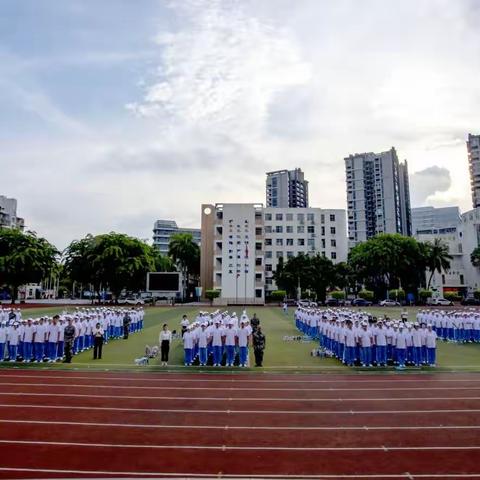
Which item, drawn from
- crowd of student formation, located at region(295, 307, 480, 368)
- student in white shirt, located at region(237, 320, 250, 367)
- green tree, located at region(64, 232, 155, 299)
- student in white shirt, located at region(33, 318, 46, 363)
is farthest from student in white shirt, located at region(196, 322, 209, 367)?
green tree, located at region(64, 232, 155, 299)

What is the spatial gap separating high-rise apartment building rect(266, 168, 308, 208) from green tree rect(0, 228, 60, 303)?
90.0 metres

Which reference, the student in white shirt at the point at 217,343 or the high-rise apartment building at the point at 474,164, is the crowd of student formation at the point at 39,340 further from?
the high-rise apartment building at the point at 474,164

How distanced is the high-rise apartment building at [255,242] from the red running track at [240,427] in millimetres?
51761

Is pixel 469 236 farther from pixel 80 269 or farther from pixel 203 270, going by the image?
pixel 80 269

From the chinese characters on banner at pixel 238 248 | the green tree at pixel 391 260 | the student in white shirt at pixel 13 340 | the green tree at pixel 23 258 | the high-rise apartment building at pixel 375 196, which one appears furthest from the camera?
the high-rise apartment building at pixel 375 196

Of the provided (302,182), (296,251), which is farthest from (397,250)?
(302,182)

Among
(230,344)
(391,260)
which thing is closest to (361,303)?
(391,260)

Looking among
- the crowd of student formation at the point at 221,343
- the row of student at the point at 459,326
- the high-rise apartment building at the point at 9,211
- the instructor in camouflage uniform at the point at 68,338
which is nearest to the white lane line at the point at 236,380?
the crowd of student formation at the point at 221,343

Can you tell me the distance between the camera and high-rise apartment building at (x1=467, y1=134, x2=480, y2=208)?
363 feet

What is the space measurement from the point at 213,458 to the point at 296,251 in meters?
73.4

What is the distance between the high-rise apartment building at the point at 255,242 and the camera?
213ft

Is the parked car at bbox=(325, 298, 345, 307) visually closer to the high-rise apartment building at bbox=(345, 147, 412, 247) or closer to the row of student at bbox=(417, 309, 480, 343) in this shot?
the row of student at bbox=(417, 309, 480, 343)

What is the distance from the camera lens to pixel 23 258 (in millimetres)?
52500

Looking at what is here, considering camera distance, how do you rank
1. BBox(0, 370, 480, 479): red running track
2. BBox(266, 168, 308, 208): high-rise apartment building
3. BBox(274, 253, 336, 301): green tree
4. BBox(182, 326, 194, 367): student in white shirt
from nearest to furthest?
BBox(0, 370, 480, 479): red running track
BBox(182, 326, 194, 367): student in white shirt
BBox(274, 253, 336, 301): green tree
BBox(266, 168, 308, 208): high-rise apartment building
